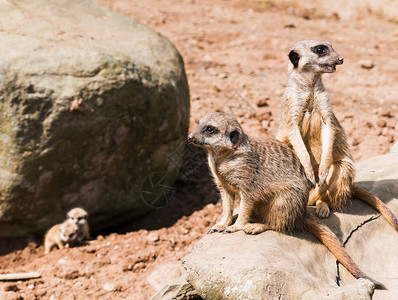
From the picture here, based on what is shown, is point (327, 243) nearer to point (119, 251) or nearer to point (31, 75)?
point (119, 251)

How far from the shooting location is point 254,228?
9.50 ft

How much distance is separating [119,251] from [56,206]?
748mm

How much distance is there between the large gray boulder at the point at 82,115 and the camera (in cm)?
403

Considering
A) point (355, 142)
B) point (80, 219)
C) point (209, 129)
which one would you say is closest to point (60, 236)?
point (80, 219)

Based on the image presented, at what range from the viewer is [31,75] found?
400 centimetres

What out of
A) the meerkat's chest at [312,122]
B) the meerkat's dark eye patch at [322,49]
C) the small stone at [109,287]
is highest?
the meerkat's dark eye patch at [322,49]

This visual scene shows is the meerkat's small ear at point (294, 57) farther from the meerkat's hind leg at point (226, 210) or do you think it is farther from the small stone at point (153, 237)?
the small stone at point (153, 237)

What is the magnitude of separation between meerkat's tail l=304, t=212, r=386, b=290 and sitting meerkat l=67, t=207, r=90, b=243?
2.27m

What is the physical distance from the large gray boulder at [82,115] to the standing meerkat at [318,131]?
1.72 meters

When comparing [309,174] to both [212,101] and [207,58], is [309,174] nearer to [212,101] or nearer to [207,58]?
[212,101]

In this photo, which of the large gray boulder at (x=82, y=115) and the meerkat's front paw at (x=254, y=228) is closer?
the meerkat's front paw at (x=254, y=228)

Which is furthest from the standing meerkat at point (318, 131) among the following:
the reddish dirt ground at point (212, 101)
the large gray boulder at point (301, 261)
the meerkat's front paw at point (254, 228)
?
the reddish dirt ground at point (212, 101)

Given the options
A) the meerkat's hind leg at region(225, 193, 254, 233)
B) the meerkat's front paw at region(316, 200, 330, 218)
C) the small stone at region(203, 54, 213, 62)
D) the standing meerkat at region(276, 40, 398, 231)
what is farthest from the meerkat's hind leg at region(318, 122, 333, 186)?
the small stone at region(203, 54, 213, 62)

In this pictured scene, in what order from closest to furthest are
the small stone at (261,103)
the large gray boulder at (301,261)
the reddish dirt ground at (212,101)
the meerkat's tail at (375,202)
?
the large gray boulder at (301,261), the meerkat's tail at (375,202), the reddish dirt ground at (212,101), the small stone at (261,103)
